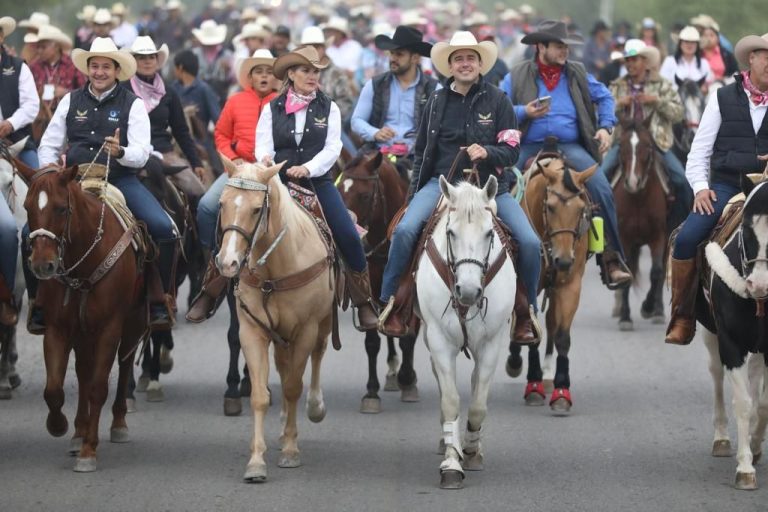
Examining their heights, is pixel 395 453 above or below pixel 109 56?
below

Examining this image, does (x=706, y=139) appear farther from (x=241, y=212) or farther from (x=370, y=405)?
(x=370, y=405)

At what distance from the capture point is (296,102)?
14.0 metres

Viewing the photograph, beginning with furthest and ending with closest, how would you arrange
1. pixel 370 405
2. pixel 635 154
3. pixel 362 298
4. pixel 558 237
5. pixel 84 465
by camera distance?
1. pixel 635 154
2. pixel 558 237
3. pixel 370 405
4. pixel 362 298
5. pixel 84 465

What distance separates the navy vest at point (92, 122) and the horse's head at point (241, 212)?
6.28 feet

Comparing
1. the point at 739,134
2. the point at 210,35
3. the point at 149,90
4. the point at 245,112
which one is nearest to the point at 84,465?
the point at 245,112

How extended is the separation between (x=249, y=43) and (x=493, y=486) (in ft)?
50.4

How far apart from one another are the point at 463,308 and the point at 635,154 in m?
8.36

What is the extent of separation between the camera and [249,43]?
26484mm

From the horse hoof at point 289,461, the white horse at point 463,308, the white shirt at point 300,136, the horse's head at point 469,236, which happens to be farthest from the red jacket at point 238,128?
the horse's head at point 469,236

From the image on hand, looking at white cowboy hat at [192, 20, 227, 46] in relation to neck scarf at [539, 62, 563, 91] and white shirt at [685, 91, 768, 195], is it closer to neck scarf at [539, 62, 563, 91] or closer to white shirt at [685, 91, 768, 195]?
neck scarf at [539, 62, 563, 91]

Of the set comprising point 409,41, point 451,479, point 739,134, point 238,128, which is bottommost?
point 451,479

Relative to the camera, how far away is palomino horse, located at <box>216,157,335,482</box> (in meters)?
12.1

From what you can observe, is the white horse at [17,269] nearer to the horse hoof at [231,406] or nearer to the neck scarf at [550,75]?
the horse hoof at [231,406]

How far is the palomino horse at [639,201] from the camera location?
20.3 metres
